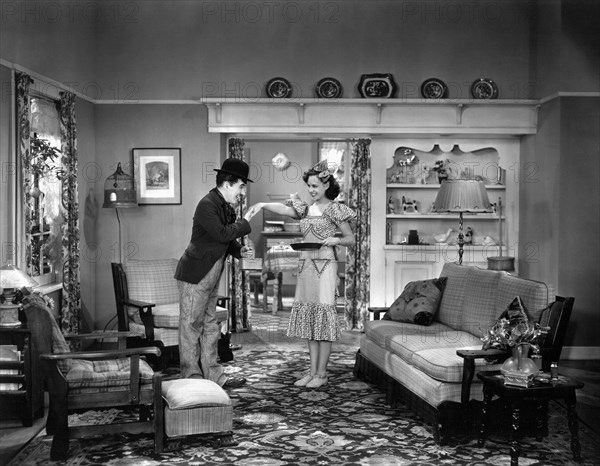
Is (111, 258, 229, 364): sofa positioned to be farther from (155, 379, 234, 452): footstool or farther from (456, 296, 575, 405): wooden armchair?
(456, 296, 575, 405): wooden armchair

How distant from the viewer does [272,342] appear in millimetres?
8273

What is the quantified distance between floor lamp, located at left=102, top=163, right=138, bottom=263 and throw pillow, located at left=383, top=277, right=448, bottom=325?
3248 mm

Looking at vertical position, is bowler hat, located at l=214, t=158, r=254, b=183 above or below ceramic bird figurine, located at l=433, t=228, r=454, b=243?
above

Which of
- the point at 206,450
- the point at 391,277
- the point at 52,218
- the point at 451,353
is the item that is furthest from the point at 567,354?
the point at 52,218

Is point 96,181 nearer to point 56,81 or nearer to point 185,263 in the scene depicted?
point 56,81

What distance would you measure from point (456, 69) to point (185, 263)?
15.3ft

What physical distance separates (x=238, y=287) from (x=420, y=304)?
331cm

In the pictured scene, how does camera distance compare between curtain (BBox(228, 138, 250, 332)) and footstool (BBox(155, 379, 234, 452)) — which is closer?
footstool (BBox(155, 379, 234, 452))

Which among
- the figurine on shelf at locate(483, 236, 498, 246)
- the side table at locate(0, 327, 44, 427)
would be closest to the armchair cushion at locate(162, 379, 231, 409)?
the side table at locate(0, 327, 44, 427)

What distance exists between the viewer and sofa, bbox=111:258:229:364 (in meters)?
6.65

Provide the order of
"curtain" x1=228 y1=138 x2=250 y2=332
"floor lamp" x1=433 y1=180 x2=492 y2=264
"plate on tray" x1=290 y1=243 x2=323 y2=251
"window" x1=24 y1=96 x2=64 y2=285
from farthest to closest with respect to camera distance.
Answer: "curtain" x1=228 y1=138 x2=250 y2=332, "floor lamp" x1=433 y1=180 x2=492 y2=264, "window" x1=24 y1=96 x2=64 y2=285, "plate on tray" x1=290 y1=243 x2=323 y2=251

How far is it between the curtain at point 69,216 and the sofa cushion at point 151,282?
1.91 feet

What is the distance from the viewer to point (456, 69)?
8.59 meters

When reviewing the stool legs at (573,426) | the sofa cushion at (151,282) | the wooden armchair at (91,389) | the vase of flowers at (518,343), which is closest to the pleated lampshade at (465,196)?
the sofa cushion at (151,282)
